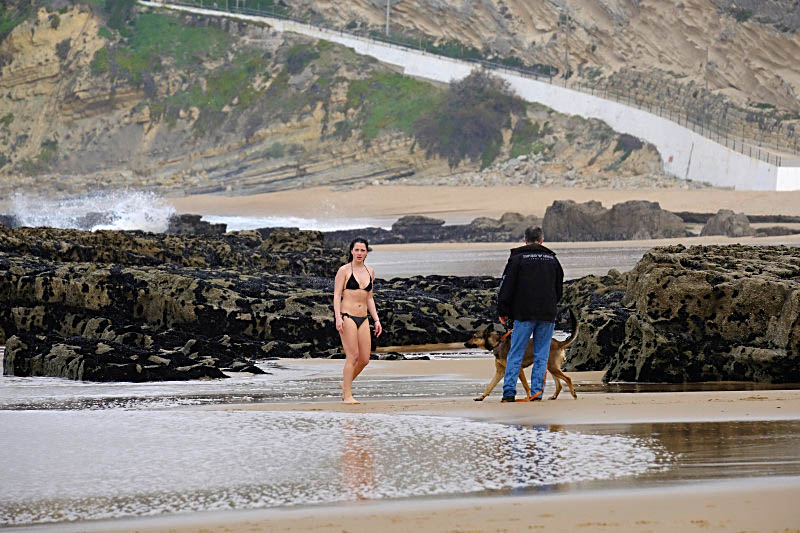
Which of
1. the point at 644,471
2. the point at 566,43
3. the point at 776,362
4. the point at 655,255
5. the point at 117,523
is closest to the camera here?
the point at 117,523

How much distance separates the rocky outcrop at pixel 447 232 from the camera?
42312 mm

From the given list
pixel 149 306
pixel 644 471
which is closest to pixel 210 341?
pixel 149 306

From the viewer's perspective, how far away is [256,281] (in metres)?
15.1

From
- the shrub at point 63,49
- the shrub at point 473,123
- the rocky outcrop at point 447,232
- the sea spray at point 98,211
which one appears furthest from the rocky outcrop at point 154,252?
the shrub at point 63,49

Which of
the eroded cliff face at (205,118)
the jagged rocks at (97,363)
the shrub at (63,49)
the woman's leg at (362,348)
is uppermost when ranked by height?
the shrub at (63,49)

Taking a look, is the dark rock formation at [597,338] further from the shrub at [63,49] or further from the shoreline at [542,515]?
the shrub at [63,49]

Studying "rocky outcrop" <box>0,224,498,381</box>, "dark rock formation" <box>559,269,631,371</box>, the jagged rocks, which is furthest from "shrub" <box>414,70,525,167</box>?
the jagged rocks

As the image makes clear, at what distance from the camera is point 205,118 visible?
70.6m

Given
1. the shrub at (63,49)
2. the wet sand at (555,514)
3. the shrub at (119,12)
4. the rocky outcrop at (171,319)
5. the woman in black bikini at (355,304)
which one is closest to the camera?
the wet sand at (555,514)

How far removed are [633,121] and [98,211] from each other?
24098 mm

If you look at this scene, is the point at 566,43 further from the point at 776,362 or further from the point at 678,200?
the point at 776,362

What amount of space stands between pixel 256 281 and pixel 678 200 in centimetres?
3683

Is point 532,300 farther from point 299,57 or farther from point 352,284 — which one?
point 299,57

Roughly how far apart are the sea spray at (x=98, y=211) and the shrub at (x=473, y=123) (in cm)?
1358
